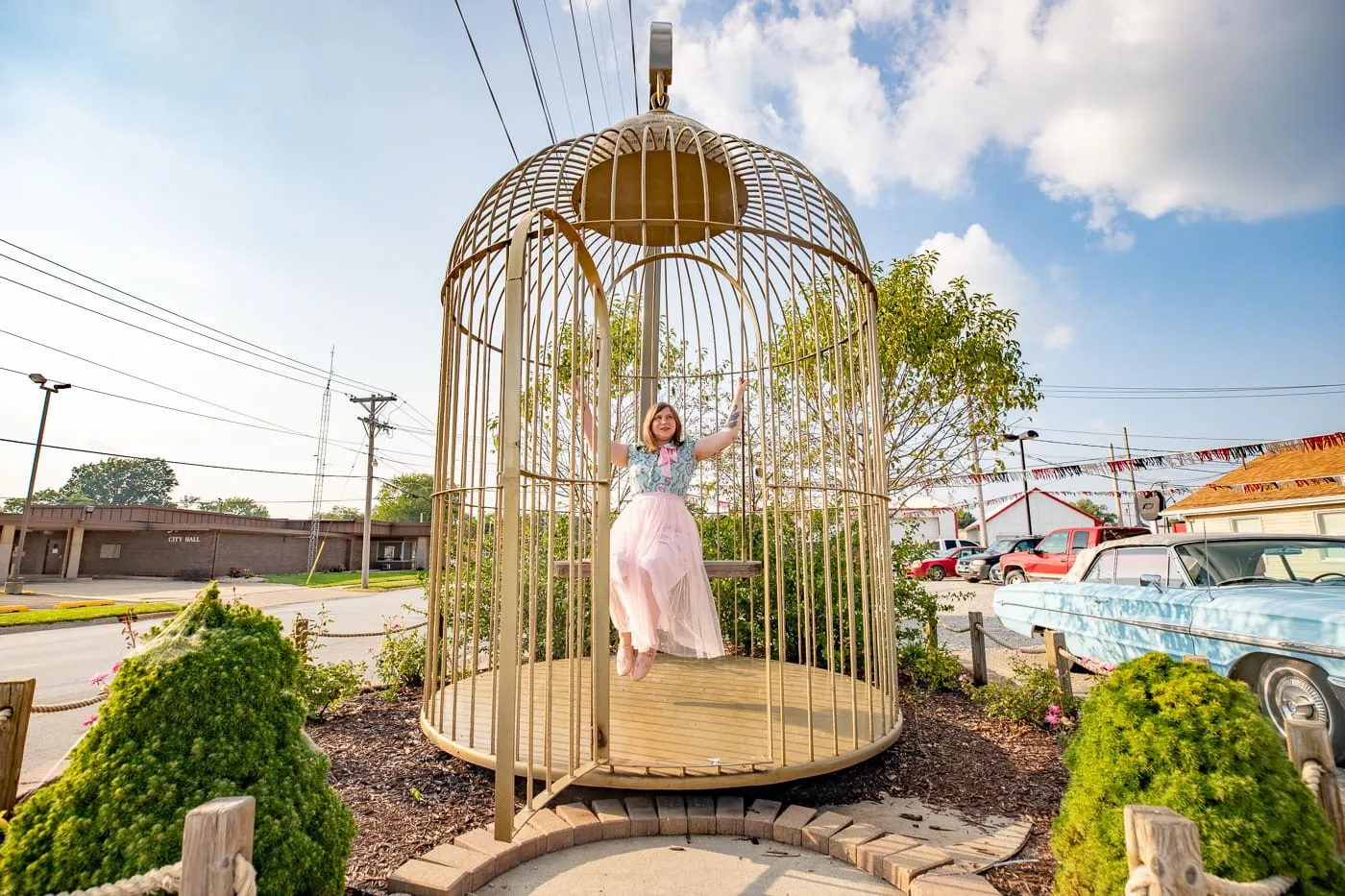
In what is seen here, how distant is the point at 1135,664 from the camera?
185 centimetres

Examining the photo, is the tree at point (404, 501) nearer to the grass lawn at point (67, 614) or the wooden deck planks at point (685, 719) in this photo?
the grass lawn at point (67, 614)

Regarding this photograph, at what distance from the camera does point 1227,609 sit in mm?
4223

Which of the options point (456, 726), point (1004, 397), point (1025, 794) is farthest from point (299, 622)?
point (1004, 397)

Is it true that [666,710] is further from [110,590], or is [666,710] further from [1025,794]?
[110,590]

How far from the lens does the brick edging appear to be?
2.17 m

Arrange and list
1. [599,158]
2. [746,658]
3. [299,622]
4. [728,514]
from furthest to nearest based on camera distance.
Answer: [728,514] < [746,658] < [299,622] < [599,158]

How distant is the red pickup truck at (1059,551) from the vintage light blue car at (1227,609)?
841 centimetres

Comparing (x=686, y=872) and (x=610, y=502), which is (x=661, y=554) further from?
(x=686, y=872)

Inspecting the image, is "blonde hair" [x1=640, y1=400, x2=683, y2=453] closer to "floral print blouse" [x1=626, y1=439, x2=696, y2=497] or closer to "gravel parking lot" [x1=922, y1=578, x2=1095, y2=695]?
"floral print blouse" [x1=626, y1=439, x2=696, y2=497]

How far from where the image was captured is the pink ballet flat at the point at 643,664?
12.3ft

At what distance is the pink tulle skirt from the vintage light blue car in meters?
2.60

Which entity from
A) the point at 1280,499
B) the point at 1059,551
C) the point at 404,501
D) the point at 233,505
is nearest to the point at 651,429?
the point at 1059,551

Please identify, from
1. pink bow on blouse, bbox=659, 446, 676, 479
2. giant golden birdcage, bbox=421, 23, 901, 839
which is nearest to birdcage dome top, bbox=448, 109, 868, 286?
giant golden birdcage, bbox=421, 23, 901, 839

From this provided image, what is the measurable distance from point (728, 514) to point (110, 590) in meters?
21.7
